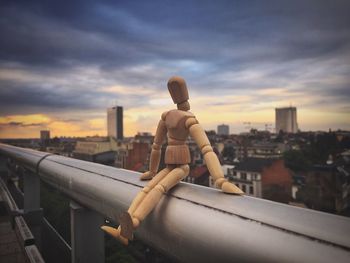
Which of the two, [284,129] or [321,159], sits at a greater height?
[284,129]

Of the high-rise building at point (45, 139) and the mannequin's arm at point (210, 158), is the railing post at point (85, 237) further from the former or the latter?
the high-rise building at point (45, 139)

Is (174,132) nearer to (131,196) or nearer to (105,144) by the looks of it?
(131,196)

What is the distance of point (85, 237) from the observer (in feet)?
6.86

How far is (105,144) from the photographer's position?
44.7 m

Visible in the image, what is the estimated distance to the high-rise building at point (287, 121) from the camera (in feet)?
235

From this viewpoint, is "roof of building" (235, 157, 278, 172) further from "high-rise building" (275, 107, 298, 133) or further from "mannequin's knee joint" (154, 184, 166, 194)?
"high-rise building" (275, 107, 298, 133)

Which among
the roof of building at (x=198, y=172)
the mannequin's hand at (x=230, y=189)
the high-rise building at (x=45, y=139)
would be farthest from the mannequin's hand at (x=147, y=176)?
the high-rise building at (x=45, y=139)

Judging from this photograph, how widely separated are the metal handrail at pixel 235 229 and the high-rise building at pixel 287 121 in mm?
75173

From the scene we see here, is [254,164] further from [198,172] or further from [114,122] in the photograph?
[114,122]

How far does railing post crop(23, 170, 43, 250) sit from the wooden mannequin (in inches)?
149

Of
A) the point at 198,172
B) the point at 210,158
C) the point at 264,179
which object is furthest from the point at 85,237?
the point at 198,172

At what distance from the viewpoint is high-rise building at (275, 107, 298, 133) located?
235ft

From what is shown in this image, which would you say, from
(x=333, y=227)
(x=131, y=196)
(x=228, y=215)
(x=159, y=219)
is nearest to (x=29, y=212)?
(x=131, y=196)

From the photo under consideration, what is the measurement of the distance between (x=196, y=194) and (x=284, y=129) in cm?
7713
